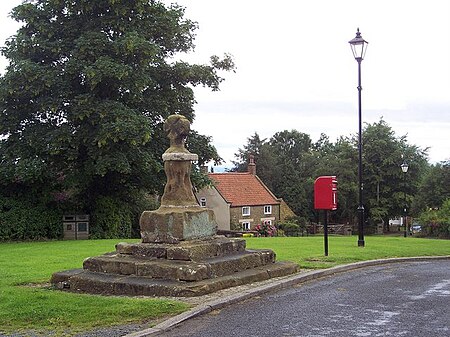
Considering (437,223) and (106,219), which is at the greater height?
(106,219)

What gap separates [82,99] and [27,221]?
6.38m

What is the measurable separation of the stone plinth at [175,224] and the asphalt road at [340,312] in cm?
218

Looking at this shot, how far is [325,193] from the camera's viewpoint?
15000 mm

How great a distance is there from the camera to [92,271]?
37.2 ft

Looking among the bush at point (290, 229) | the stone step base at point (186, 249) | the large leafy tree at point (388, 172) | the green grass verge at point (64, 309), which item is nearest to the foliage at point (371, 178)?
the large leafy tree at point (388, 172)

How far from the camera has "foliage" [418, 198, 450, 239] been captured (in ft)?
130

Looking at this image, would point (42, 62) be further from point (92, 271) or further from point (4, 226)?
point (92, 271)

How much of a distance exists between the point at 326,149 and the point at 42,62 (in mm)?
63601

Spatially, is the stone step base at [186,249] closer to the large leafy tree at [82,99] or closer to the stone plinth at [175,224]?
the stone plinth at [175,224]

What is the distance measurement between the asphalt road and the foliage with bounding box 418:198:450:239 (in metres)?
29.7

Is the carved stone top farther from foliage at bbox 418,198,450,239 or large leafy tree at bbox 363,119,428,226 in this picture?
large leafy tree at bbox 363,119,428,226

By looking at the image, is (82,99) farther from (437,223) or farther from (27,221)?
(437,223)

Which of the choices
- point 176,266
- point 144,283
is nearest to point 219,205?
point 176,266

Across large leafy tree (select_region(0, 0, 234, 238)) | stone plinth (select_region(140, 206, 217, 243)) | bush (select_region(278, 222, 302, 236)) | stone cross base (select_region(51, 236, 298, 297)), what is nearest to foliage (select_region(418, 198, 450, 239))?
bush (select_region(278, 222, 302, 236))
